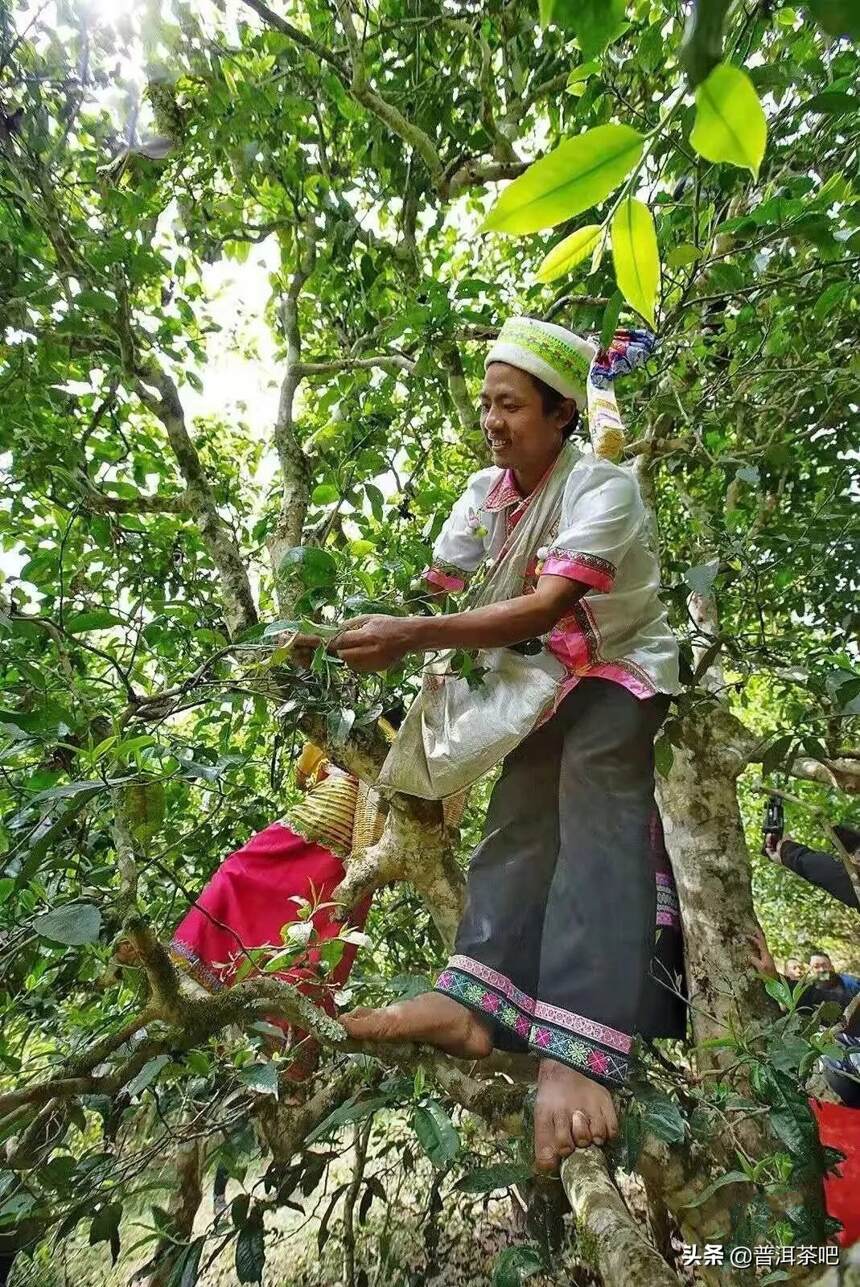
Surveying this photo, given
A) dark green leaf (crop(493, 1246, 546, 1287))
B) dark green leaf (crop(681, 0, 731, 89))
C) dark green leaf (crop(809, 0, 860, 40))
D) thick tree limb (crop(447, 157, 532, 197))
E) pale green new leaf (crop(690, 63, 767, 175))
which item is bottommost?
dark green leaf (crop(493, 1246, 546, 1287))

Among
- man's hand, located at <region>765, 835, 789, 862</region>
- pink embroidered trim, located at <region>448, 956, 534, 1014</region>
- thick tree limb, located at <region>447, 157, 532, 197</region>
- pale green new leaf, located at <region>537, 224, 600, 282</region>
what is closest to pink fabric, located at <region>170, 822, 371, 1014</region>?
pink embroidered trim, located at <region>448, 956, 534, 1014</region>

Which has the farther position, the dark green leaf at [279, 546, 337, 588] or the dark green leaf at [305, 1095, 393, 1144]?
the dark green leaf at [279, 546, 337, 588]

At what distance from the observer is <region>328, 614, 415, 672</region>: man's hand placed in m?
1.22

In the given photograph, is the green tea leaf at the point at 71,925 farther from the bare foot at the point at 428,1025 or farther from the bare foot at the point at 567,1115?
the bare foot at the point at 567,1115

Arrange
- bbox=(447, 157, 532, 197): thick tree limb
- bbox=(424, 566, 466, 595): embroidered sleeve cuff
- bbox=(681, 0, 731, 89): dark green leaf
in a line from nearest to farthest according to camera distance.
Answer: bbox=(681, 0, 731, 89): dark green leaf < bbox=(424, 566, 466, 595): embroidered sleeve cuff < bbox=(447, 157, 532, 197): thick tree limb

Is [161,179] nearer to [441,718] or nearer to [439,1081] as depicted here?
[441,718]

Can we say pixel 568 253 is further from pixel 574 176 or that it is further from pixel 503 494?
pixel 503 494

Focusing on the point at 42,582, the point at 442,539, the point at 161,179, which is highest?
the point at 161,179

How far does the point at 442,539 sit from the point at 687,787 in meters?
1.28

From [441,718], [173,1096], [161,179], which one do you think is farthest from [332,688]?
[161,179]

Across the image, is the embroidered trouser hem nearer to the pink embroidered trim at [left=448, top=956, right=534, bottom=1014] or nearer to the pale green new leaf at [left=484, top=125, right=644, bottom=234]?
the pink embroidered trim at [left=448, top=956, right=534, bottom=1014]

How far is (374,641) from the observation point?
1222mm

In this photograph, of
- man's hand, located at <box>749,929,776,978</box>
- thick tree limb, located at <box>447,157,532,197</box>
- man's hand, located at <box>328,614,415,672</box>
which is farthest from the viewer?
thick tree limb, located at <box>447,157,532,197</box>

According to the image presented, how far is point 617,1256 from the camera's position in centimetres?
90
